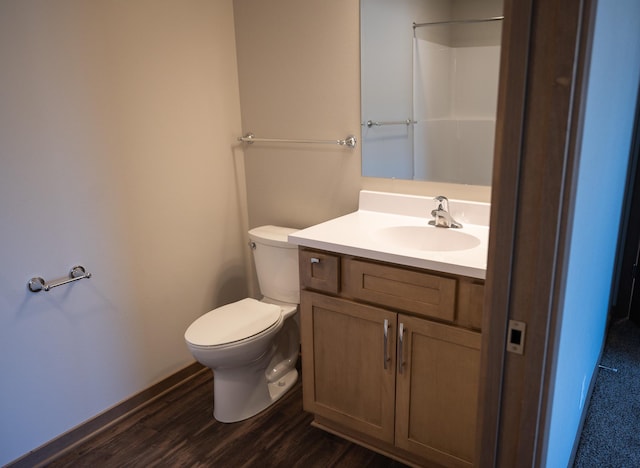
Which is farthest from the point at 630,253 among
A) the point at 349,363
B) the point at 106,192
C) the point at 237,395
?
the point at 106,192

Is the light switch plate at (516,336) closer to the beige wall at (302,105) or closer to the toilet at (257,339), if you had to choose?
the beige wall at (302,105)

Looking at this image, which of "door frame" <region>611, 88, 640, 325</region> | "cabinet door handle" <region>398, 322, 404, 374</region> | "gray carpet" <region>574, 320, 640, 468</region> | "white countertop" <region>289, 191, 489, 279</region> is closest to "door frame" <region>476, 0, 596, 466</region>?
"white countertop" <region>289, 191, 489, 279</region>

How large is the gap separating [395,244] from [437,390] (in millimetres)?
609

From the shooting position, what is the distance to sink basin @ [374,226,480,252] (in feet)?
6.24

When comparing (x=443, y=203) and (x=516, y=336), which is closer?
(x=516, y=336)

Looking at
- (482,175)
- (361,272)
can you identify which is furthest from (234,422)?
(482,175)

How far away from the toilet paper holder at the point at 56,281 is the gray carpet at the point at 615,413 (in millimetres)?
2087

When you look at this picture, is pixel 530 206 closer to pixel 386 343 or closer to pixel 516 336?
pixel 516 336

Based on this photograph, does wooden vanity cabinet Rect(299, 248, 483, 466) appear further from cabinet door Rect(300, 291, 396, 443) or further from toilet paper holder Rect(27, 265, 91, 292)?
toilet paper holder Rect(27, 265, 91, 292)

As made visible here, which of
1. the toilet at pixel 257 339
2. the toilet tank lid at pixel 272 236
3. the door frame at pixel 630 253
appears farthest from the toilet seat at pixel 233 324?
the door frame at pixel 630 253

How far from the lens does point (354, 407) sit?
191 cm

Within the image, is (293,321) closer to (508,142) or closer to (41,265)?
(41,265)

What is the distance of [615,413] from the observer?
211cm

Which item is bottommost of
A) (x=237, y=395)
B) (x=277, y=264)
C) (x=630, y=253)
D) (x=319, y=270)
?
(x=237, y=395)
